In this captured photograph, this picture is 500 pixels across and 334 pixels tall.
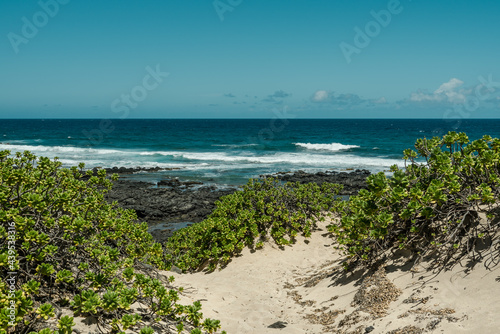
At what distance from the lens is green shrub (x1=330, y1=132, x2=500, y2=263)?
536cm

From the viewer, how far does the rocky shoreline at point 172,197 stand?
55.7 feet

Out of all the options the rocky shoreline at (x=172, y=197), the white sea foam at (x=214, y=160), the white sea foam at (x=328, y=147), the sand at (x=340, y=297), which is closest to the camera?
the sand at (x=340, y=297)

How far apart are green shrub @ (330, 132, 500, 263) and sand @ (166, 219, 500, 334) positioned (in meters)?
0.47

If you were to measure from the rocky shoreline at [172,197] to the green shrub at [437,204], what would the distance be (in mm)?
9358

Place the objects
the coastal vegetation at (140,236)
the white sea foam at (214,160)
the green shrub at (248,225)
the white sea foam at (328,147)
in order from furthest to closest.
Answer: the white sea foam at (328,147)
the white sea foam at (214,160)
the green shrub at (248,225)
the coastal vegetation at (140,236)

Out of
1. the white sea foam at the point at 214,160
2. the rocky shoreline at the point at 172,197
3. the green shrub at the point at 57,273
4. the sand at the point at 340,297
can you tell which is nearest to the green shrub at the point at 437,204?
the sand at the point at 340,297

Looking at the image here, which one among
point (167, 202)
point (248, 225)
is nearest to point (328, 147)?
point (167, 202)

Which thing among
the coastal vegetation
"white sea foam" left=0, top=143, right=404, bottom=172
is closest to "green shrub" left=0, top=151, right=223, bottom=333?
the coastal vegetation

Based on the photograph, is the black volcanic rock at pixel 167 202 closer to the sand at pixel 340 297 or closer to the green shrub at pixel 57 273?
Answer: the sand at pixel 340 297

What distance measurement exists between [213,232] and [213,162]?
26.4 m

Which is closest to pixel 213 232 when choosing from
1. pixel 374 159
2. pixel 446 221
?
pixel 446 221

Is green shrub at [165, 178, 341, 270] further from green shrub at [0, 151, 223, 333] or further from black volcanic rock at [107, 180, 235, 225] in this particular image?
black volcanic rock at [107, 180, 235, 225]

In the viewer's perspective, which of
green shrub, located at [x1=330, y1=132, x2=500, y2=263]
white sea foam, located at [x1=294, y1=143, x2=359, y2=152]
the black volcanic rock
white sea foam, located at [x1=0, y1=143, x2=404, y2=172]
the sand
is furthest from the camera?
white sea foam, located at [x1=294, y1=143, x2=359, y2=152]

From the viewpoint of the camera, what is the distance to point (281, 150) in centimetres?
4497
